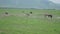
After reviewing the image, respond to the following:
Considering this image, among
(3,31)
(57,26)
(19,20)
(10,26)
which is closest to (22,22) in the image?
(19,20)

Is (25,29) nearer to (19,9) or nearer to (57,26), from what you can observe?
(57,26)

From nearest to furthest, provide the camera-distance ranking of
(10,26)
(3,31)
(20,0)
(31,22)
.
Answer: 1. (3,31)
2. (10,26)
3. (31,22)
4. (20,0)

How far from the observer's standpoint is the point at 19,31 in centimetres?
507

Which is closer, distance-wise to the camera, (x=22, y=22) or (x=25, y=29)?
(x=25, y=29)

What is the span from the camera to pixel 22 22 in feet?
19.1

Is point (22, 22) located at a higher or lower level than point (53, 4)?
lower

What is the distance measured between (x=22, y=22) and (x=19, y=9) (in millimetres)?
1452

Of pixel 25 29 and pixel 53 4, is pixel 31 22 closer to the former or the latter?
pixel 25 29

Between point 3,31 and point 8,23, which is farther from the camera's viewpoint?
point 8,23

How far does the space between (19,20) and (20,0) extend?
121 cm

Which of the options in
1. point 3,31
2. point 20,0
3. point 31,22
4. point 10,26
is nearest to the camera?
point 3,31

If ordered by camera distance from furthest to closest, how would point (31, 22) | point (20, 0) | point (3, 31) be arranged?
point (20, 0) → point (31, 22) → point (3, 31)

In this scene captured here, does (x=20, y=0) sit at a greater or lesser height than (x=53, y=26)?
greater

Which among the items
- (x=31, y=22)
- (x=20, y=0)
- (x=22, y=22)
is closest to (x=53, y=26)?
(x=31, y=22)
